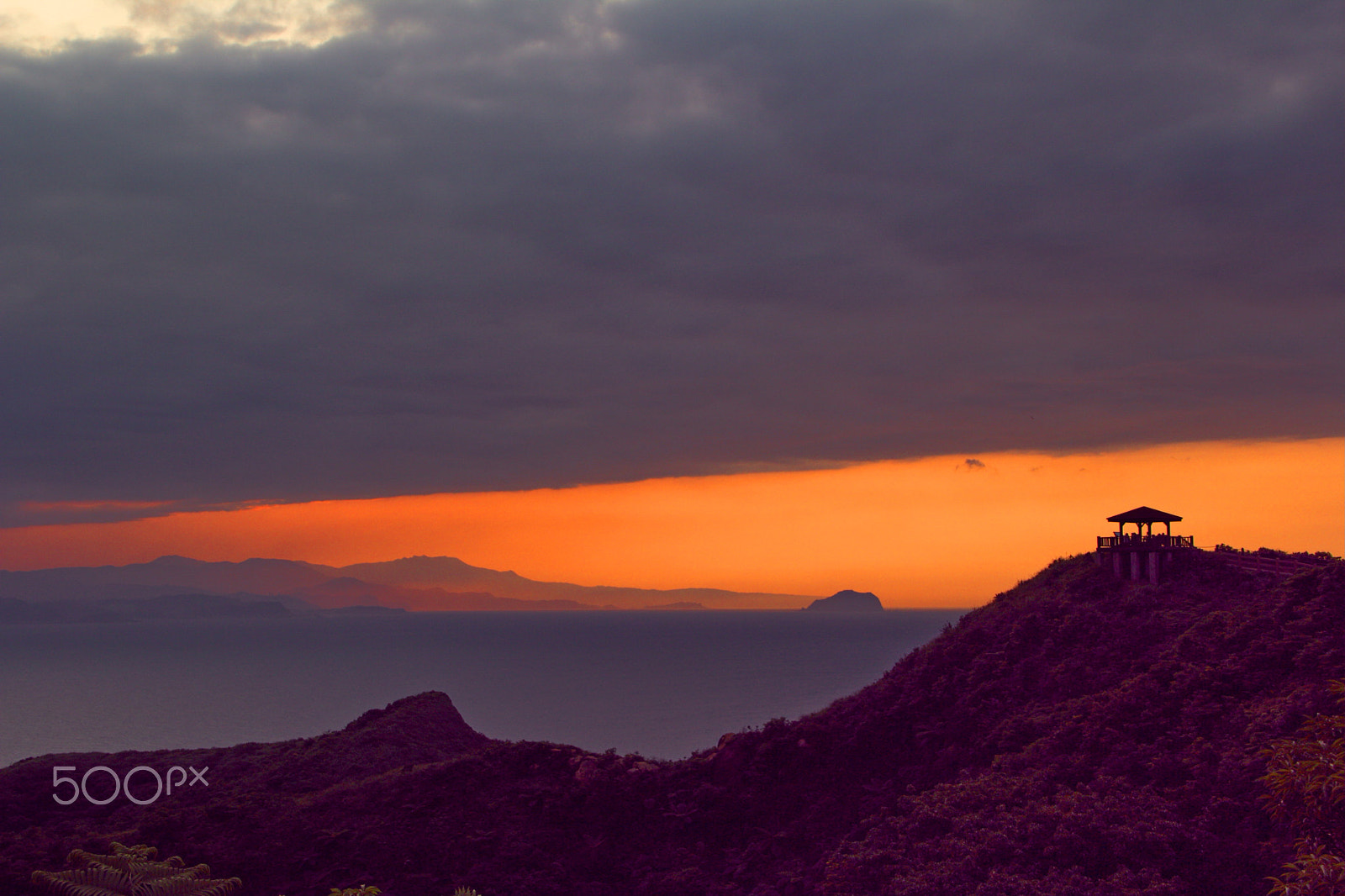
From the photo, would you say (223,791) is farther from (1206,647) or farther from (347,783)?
(1206,647)

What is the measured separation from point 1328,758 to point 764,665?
6863 inches

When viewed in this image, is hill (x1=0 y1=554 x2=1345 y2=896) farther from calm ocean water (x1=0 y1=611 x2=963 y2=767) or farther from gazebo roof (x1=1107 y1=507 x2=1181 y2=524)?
calm ocean water (x1=0 y1=611 x2=963 y2=767)

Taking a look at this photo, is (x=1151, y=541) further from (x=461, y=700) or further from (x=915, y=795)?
(x=461, y=700)

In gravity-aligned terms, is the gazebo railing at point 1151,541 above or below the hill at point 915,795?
above

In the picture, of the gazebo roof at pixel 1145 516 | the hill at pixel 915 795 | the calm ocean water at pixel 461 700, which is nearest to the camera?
the hill at pixel 915 795

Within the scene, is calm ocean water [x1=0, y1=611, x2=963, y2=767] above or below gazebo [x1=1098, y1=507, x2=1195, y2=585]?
below

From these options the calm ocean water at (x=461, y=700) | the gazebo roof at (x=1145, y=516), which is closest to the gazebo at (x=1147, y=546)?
the gazebo roof at (x=1145, y=516)

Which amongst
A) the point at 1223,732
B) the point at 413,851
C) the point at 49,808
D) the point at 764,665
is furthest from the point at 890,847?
the point at 764,665

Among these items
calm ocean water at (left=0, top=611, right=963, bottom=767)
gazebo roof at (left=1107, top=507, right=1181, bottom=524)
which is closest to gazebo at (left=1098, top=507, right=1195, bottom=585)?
gazebo roof at (left=1107, top=507, right=1181, bottom=524)

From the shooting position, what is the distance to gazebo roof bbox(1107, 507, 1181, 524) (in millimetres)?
Result: 46000

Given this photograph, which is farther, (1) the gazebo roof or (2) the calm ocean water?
(2) the calm ocean water

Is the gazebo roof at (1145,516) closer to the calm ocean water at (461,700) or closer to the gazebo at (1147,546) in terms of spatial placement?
the gazebo at (1147,546)

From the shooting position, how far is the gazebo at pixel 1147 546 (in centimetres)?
4603

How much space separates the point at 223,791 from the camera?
43844mm
